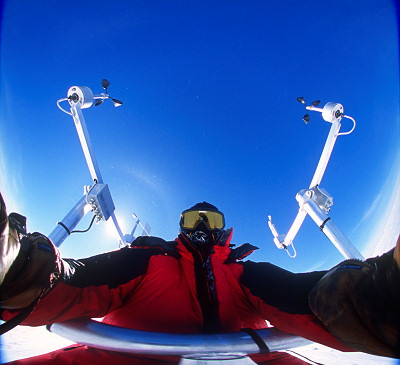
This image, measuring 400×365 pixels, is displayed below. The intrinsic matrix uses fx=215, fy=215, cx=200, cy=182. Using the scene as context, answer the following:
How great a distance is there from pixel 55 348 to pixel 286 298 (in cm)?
236

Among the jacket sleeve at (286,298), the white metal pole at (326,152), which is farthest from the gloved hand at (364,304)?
the white metal pole at (326,152)

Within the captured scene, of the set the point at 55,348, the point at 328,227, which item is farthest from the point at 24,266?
the point at 328,227

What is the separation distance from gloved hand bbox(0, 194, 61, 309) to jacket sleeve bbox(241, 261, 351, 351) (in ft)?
5.58

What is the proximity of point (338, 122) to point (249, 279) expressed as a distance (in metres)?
6.05

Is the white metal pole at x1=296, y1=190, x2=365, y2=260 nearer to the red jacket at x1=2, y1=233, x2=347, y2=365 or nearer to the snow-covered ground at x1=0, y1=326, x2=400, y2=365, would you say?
Answer: the snow-covered ground at x1=0, y1=326, x2=400, y2=365

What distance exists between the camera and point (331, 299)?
1.31m

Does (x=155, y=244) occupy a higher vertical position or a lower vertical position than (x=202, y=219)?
lower

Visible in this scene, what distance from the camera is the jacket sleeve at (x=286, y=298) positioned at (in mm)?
1511

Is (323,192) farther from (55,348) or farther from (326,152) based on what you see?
(55,348)

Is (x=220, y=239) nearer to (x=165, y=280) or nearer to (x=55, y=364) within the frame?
(x=165, y=280)

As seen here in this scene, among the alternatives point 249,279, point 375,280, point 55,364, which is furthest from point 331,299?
point 55,364

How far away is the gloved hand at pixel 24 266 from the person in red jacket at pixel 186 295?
0.03 meters

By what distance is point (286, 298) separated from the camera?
185 centimetres

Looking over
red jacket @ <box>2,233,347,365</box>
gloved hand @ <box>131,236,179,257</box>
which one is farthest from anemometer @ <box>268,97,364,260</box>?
gloved hand @ <box>131,236,179,257</box>
